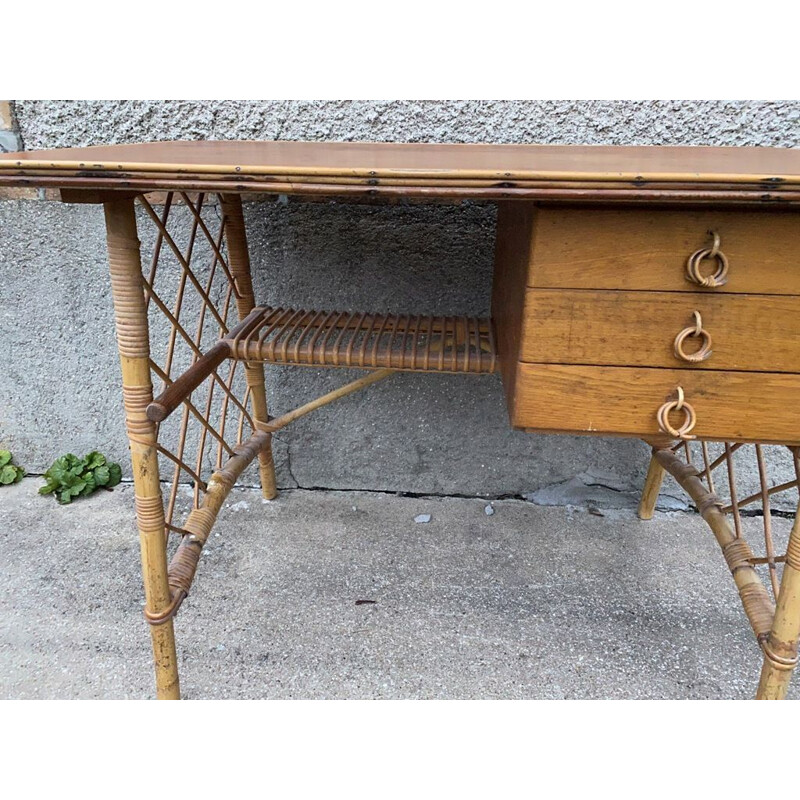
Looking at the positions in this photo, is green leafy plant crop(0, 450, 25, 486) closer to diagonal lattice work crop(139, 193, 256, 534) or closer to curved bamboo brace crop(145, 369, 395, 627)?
diagonal lattice work crop(139, 193, 256, 534)

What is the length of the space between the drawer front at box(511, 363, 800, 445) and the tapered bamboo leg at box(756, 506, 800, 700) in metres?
0.22

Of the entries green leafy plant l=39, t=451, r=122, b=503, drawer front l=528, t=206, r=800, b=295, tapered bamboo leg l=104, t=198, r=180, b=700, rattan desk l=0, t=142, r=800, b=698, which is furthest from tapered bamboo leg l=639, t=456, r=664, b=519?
green leafy plant l=39, t=451, r=122, b=503

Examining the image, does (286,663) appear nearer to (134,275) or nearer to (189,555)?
(189,555)

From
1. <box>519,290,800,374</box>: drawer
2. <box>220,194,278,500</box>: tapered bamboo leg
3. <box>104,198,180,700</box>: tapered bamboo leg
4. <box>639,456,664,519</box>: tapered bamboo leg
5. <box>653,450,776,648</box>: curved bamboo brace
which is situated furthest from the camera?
<box>639,456,664,519</box>: tapered bamboo leg

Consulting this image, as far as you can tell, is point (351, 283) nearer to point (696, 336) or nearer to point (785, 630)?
point (696, 336)

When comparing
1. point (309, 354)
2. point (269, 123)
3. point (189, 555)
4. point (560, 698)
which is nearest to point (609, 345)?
point (309, 354)

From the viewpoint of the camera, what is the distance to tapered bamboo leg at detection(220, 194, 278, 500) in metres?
1.58

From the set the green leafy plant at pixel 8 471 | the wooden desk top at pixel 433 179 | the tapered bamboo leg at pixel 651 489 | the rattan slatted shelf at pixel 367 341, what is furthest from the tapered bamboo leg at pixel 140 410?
the tapered bamboo leg at pixel 651 489

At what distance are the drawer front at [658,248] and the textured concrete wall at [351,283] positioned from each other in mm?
871

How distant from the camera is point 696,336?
92 centimetres

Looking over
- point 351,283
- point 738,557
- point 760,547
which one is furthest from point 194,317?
point 760,547

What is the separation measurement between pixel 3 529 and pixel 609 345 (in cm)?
Answer: 182

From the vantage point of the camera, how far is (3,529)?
1.82 metres

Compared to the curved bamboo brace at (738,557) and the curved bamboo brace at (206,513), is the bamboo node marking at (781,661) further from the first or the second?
the curved bamboo brace at (206,513)
